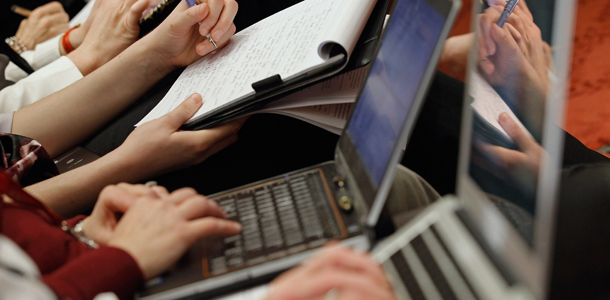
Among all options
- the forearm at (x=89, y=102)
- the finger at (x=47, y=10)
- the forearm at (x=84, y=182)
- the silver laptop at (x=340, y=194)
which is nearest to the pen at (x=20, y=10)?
the finger at (x=47, y=10)

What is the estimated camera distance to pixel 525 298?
32cm

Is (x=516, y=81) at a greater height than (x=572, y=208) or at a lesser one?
greater

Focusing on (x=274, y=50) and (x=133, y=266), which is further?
(x=274, y=50)

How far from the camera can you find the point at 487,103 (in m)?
0.52

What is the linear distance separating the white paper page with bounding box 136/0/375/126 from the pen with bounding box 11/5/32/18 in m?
1.21

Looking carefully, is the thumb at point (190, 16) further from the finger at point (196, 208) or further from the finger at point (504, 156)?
the finger at point (504, 156)

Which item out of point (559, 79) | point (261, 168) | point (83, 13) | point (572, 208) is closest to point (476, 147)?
point (559, 79)

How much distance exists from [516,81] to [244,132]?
0.50 metres

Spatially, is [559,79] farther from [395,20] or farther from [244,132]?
[244,132]

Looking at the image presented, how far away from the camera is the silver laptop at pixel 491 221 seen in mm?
318

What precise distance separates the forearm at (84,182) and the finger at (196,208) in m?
0.27

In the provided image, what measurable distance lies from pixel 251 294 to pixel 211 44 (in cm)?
63

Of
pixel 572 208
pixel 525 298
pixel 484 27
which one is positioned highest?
pixel 484 27

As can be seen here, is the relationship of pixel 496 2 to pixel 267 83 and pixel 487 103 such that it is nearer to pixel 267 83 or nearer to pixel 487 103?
pixel 487 103
